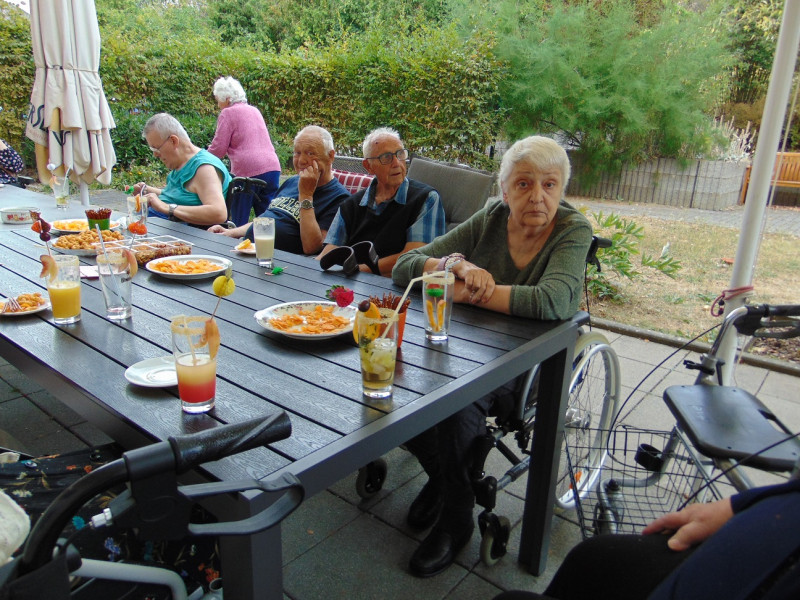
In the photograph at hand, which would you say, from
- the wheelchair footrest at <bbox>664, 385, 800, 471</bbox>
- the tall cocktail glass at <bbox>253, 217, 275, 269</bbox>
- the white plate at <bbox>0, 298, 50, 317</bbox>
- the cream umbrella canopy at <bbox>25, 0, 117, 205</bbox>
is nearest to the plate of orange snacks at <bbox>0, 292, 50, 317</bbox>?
the white plate at <bbox>0, 298, 50, 317</bbox>

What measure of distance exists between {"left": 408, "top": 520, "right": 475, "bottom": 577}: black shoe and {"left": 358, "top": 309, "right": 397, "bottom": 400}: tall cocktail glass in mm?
808

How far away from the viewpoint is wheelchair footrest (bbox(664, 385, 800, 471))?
54.1 inches

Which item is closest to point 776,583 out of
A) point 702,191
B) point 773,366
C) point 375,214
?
point 375,214

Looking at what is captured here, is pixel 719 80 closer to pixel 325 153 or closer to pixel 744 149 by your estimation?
pixel 744 149

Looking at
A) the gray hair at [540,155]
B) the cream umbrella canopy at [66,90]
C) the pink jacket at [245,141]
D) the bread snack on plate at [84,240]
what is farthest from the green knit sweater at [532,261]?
the pink jacket at [245,141]

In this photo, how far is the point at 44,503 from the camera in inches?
47.2

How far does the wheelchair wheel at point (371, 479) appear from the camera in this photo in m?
2.03

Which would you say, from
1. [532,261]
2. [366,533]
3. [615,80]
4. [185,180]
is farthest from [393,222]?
[615,80]

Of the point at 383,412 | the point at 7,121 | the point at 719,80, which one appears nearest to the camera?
the point at 383,412

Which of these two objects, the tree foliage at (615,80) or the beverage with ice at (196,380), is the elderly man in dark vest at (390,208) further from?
the tree foliage at (615,80)

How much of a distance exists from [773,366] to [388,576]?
2.62 metres

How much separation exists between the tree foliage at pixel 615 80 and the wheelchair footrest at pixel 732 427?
15.0 ft

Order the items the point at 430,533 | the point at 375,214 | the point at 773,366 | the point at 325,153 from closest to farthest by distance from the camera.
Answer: the point at 430,533 → the point at 375,214 → the point at 325,153 → the point at 773,366

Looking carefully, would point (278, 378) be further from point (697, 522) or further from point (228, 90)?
point (228, 90)
